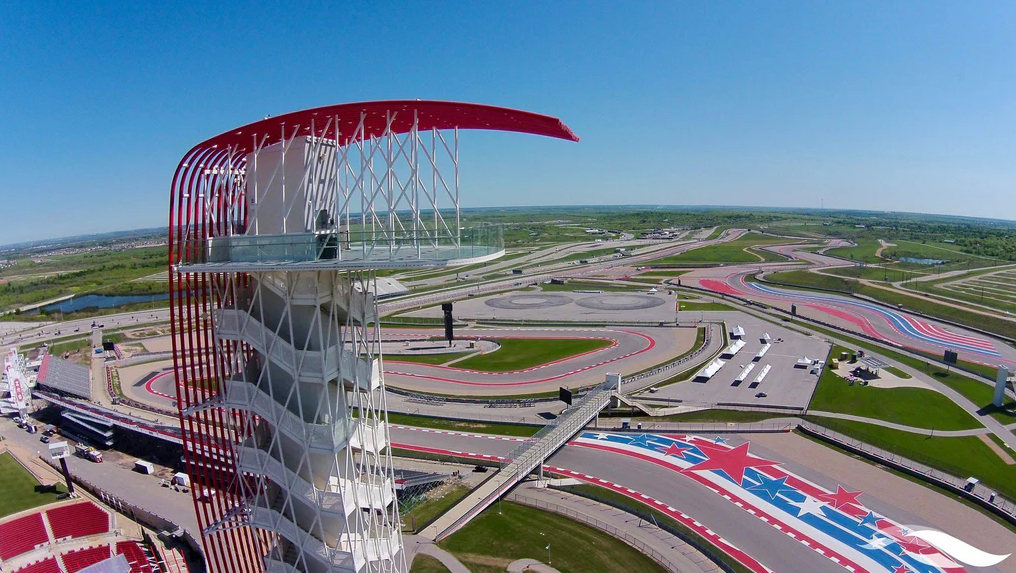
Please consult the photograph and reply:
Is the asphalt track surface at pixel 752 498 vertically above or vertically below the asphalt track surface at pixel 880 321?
below

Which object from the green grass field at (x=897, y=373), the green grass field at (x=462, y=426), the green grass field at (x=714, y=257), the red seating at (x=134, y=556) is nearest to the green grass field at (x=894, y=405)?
the green grass field at (x=897, y=373)

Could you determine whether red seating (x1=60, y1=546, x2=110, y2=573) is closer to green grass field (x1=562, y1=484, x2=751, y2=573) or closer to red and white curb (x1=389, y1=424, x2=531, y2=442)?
red and white curb (x1=389, y1=424, x2=531, y2=442)

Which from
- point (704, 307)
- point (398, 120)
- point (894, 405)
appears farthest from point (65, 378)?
point (704, 307)

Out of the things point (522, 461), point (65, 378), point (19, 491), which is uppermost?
point (65, 378)

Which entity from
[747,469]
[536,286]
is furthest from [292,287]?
[536,286]

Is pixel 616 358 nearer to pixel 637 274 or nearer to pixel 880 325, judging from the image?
pixel 880 325

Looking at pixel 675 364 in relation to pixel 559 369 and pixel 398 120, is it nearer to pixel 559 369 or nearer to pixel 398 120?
pixel 559 369

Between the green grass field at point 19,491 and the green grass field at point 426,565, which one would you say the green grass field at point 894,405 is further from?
the green grass field at point 19,491
